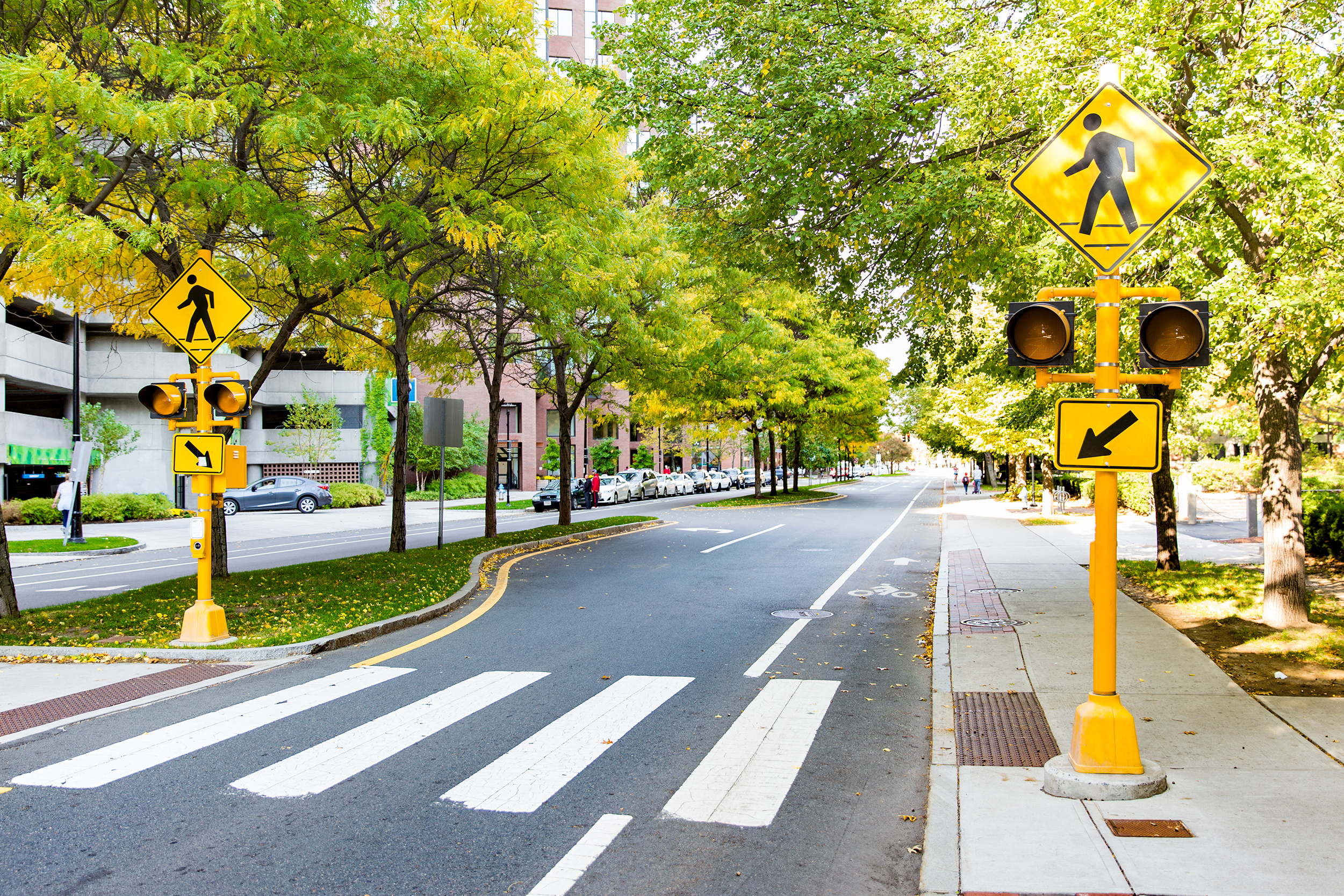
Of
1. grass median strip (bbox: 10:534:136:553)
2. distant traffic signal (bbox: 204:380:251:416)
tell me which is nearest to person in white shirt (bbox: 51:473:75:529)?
grass median strip (bbox: 10:534:136:553)

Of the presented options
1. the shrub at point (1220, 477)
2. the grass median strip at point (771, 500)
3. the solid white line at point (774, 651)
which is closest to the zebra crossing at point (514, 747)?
the solid white line at point (774, 651)

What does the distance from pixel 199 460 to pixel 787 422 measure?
34497 millimetres

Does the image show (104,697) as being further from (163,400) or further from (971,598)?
(971,598)

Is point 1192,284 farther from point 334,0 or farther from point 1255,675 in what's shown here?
point 334,0

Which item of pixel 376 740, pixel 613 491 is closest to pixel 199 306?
pixel 376 740

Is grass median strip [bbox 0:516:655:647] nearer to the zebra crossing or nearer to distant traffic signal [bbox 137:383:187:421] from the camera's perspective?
distant traffic signal [bbox 137:383:187:421]

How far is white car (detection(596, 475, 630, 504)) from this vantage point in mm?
43125

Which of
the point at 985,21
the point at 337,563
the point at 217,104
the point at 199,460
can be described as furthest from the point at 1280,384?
the point at 337,563

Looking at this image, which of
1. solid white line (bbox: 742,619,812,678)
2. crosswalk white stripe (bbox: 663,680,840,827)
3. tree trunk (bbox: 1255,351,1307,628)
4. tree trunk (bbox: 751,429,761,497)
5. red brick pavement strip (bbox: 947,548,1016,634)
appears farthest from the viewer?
tree trunk (bbox: 751,429,761,497)

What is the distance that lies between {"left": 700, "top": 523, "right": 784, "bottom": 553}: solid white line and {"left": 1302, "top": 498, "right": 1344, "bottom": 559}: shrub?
35.4 feet

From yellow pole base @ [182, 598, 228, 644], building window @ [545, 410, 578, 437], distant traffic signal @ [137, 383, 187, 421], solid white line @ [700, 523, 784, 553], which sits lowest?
solid white line @ [700, 523, 784, 553]

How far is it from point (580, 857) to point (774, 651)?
4.94 metres

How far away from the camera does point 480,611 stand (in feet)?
36.3

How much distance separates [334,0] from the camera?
10.7 metres
